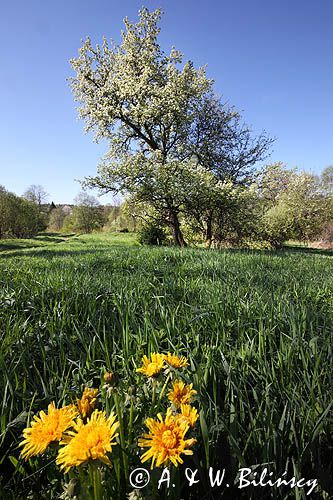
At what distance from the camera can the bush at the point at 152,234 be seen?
16766 millimetres

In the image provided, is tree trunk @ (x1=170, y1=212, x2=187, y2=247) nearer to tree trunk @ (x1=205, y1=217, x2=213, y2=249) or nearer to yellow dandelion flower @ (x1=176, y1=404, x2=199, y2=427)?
tree trunk @ (x1=205, y1=217, x2=213, y2=249)

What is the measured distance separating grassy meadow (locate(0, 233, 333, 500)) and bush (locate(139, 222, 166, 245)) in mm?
13523

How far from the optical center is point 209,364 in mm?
1270

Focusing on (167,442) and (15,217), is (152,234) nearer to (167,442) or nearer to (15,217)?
(167,442)

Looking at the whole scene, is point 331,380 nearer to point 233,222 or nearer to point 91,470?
point 91,470

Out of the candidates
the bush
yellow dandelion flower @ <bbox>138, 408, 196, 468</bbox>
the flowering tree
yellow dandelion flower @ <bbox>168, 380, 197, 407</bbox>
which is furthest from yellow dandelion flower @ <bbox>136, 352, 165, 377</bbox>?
the bush

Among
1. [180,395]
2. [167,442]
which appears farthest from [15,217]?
[167,442]

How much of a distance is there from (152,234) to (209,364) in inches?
616

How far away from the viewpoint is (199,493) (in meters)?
0.83

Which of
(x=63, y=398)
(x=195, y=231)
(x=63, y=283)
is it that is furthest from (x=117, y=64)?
Result: (x=63, y=398)

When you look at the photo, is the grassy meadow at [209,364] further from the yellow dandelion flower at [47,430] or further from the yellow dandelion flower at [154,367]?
the yellow dandelion flower at [47,430]

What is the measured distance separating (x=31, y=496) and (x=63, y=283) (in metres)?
2.33

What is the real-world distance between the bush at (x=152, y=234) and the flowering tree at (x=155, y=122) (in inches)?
73.2

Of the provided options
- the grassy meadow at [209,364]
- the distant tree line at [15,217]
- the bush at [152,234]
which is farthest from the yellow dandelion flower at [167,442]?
the distant tree line at [15,217]
